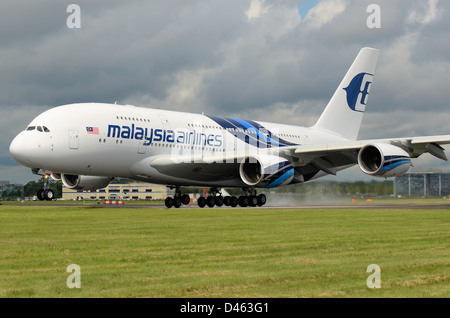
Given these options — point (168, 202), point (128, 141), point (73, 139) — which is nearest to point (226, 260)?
point (73, 139)

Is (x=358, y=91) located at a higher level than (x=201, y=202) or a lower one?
higher

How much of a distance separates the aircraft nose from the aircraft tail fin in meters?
24.5

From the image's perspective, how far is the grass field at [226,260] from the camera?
327 inches

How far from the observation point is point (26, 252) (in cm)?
1241

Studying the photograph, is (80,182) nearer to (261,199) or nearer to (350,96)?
(261,199)

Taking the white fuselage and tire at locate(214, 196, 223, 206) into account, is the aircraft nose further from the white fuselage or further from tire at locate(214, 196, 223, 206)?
tire at locate(214, 196, 223, 206)

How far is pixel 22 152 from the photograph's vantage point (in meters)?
28.9

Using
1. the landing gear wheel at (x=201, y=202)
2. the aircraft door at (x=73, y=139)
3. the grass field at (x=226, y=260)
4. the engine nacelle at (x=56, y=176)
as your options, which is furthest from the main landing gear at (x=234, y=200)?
the grass field at (x=226, y=260)

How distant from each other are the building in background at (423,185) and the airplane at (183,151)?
834 cm

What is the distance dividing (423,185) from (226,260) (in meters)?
46.1

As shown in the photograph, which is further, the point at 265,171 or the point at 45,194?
the point at 45,194
